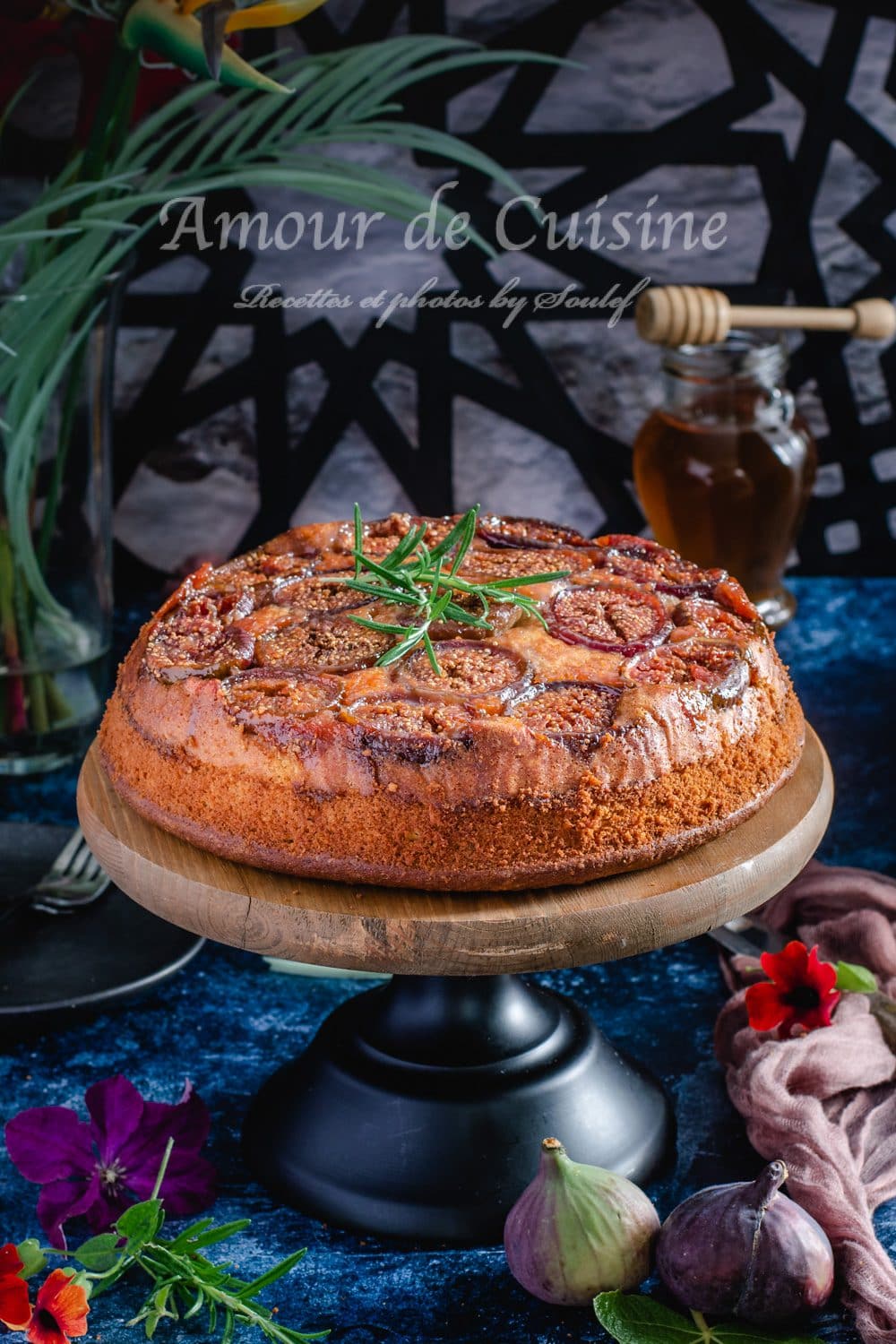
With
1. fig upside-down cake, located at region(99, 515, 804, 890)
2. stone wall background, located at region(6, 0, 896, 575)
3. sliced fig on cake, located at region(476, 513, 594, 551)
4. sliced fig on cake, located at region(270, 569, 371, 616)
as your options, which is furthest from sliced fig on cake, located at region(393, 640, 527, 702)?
stone wall background, located at region(6, 0, 896, 575)

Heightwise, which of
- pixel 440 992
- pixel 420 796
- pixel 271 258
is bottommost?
pixel 440 992

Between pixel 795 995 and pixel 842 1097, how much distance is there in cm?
9

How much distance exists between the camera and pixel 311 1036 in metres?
1.53

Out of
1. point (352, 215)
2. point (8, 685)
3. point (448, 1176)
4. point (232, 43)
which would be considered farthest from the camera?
point (352, 215)

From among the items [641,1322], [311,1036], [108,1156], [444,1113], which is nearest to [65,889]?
[311,1036]

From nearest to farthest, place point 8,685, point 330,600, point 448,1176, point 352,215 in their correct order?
point 448,1176 < point 330,600 < point 8,685 < point 352,215

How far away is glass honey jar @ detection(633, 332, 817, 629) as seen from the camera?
2.04 meters

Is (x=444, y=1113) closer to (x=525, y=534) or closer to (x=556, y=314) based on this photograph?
(x=525, y=534)


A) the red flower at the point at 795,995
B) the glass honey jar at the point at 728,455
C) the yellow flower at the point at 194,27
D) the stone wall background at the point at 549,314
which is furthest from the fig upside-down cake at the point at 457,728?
the stone wall background at the point at 549,314

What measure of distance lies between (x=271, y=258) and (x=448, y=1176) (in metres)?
1.43

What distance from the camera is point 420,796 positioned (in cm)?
113

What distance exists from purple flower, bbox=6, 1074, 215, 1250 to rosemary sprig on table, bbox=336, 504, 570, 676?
401 mm

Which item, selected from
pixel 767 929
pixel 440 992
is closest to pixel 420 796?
pixel 440 992

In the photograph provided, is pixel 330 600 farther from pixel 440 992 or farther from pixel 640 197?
pixel 640 197
